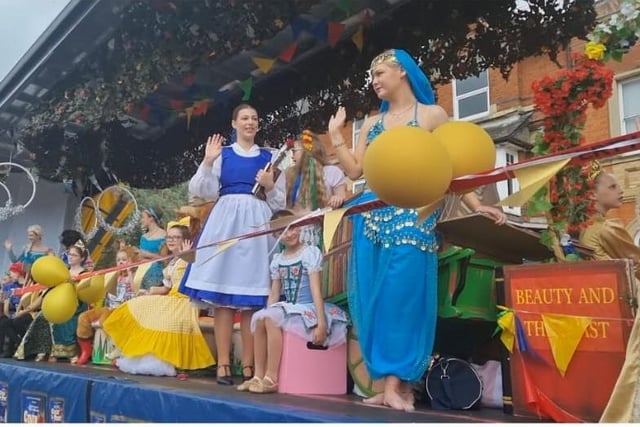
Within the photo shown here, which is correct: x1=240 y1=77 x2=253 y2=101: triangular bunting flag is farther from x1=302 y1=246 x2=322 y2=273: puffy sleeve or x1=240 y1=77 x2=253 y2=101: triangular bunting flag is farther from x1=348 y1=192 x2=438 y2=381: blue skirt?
x1=348 y1=192 x2=438 y2=381: blue skirt

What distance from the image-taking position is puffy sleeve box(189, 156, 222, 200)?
3283 mm

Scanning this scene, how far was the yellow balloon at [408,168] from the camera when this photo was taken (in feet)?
6.10

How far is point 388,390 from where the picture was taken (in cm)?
234

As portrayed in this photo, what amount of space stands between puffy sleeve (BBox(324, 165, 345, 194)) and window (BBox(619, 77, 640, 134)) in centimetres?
211

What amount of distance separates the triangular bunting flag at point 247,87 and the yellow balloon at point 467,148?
3851 mm

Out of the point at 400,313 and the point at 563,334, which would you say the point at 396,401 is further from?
the point at 563,334

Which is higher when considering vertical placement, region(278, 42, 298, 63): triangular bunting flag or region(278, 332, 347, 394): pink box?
region(278, 42, 298, 63): triangular bunting flag

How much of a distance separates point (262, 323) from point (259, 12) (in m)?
2.78

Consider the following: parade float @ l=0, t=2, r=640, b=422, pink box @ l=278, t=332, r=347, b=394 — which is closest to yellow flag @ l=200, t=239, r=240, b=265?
parade float @ l=0, t=2, r=640, b=422

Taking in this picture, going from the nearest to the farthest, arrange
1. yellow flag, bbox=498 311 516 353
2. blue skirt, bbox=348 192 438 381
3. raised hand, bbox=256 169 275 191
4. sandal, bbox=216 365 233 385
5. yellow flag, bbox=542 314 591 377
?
yellow flag, bbox=542 314 591 377
yellow flag, bbox=498 311 516 353
blue skirt, bbox=348 192 438 381
sandal, bbox=216 365 233 385
raised hand, bbox=256 169 275 191

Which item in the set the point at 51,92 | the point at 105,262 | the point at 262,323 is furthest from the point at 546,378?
the point at 105,262

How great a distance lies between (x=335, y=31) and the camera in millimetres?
4855

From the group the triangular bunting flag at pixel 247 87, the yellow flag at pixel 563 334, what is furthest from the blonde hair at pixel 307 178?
the triangular bunting flag at pixel 247 87

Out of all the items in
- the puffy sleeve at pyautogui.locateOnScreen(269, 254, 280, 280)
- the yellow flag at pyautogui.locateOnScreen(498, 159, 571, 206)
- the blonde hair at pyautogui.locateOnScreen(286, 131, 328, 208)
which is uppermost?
the blonde hair at pyautogui.locateOnScreen(286, 131, 328, 208)
